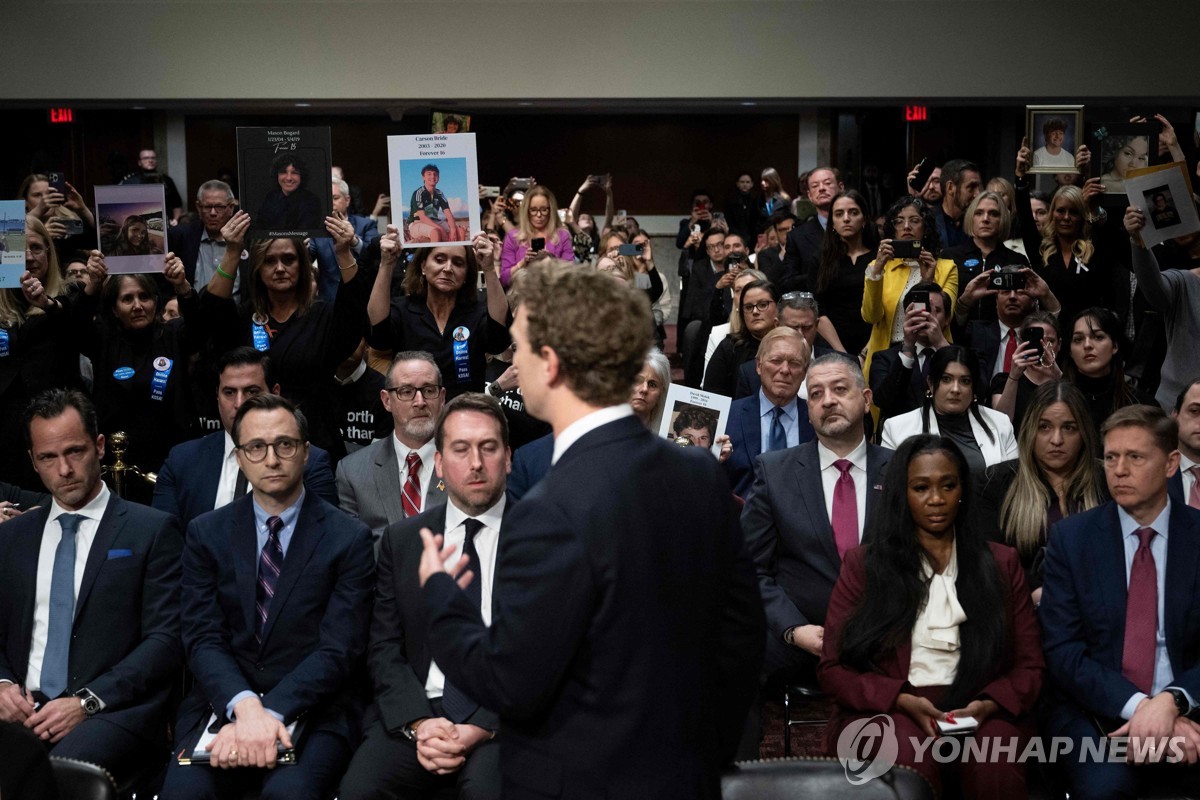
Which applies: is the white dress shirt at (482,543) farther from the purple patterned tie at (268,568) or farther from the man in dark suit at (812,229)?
the man in dark suit at (812,229)

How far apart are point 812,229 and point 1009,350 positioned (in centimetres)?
160

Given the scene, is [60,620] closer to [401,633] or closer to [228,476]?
[228,476]

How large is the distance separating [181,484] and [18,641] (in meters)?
0.82

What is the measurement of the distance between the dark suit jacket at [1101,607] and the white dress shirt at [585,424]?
1874mm

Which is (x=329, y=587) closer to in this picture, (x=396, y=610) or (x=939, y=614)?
(x=396, y=610)

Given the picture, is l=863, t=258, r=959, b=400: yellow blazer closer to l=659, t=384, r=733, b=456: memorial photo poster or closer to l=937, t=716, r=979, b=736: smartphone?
l=659, t=384, r=733, b=456: memorial photo poster

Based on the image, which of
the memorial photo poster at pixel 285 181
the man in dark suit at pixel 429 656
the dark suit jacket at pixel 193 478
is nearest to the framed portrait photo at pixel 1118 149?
the memorial photo poster at pixel 285 181

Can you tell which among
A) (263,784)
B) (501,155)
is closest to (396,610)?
(263,784)

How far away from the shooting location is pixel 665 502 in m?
1.90

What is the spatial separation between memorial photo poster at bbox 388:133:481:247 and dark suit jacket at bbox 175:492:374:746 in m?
1.54

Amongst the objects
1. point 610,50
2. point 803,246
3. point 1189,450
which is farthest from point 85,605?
point 610,50

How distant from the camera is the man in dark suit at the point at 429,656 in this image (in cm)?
301

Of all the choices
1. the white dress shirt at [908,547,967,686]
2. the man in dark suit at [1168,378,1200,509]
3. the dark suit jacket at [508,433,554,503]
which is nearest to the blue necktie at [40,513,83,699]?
the dark suit jacket at [508,433,554,503]

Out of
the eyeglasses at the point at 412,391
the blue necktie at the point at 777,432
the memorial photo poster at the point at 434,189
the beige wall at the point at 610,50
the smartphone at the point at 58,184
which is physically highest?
the beige wall at the point at 610,50
